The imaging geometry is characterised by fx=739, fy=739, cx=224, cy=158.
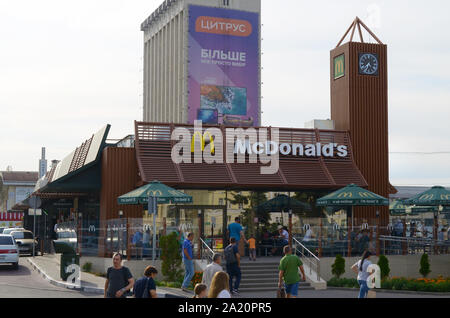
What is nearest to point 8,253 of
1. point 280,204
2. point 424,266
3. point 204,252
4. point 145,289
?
point 204,252

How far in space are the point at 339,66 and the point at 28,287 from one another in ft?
63.1

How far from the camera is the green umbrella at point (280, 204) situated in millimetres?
32781

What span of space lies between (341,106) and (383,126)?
220 centimetres

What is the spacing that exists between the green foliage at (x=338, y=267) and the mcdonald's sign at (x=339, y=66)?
1167 cm

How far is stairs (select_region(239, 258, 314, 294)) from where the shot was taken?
80.9 feet

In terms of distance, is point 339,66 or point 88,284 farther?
point 339,66

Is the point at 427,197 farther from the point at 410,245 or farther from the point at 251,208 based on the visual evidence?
the point at 251,208

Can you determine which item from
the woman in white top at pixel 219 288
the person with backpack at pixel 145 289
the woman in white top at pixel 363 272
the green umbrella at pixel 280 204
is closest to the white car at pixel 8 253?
the green umbrella at pixel 280 204

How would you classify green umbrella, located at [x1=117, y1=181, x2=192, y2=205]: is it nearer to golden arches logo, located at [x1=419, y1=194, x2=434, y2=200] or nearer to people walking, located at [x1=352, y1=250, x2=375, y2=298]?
golden arches logo, located at [x1=419, y1=194, x2=434, y2=200]

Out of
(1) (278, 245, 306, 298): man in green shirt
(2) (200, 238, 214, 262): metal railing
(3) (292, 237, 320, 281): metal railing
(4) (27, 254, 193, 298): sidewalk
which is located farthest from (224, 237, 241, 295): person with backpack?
(3) (292, 237, 320, 281): metal railing

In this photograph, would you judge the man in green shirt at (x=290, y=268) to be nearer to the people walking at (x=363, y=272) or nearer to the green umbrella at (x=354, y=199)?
the people walking at (x=363, y=272)

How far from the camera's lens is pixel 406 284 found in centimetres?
2456

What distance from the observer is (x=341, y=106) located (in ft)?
116

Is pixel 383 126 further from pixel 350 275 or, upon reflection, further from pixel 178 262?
pixel 178 262
